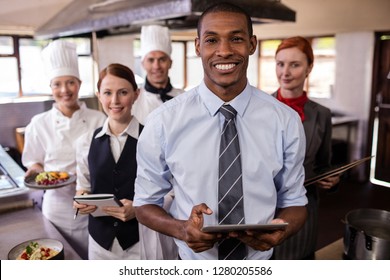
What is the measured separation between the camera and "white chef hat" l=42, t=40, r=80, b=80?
4.63 feet

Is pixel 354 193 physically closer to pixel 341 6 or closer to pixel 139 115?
pixel 341 6

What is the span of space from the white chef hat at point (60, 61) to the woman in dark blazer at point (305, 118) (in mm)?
766

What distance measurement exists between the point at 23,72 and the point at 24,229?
538 millimetres

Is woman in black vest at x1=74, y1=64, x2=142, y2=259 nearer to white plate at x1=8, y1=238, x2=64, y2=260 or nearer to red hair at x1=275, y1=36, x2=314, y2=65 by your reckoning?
white plate at x1=8, y1=238, x2=64, y2=260

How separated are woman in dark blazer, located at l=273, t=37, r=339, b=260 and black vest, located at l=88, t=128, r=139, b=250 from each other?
49 centimetres

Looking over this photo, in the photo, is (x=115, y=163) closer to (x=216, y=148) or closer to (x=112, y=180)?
(x=112, y=180)

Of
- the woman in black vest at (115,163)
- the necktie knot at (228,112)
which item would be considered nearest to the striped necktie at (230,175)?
the necktie knot at (228,112)

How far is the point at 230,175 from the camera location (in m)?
0.80

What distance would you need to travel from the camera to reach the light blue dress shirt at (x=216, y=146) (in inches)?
31.7

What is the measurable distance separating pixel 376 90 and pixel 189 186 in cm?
306

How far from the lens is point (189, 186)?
0.81 metres

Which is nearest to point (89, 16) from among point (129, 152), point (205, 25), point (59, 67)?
point (59, 67)

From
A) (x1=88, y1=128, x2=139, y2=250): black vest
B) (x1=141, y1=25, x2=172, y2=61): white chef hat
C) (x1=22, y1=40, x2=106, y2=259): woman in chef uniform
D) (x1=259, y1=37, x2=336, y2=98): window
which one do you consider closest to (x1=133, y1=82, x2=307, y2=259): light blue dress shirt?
(x1=88, y1=128, x2=139, y2=250): black vest

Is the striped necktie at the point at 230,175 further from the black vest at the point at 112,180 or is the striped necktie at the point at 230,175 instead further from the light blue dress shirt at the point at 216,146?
the black vest at the point at 112,180
